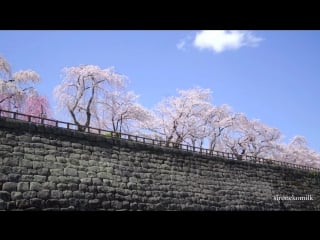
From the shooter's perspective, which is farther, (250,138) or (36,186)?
(250,138)

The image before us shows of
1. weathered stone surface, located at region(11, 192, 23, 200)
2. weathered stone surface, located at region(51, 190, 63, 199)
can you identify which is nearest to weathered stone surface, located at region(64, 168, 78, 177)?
weathered stone surface, located at region(51, 190, 63, 199)

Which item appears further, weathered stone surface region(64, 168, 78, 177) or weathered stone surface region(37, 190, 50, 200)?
weathered stone surface region(64, 168, 78, 177)

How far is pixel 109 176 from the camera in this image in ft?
29.2

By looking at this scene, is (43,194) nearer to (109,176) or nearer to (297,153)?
(109,176)

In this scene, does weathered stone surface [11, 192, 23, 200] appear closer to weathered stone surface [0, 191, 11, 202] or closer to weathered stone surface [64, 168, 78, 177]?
weathered stone surface [0, 191, 11, 202]

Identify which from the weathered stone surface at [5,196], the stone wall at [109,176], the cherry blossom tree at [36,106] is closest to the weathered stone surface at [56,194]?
the stone wall at [109,176]

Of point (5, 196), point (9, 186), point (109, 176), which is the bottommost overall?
point (5, 196)

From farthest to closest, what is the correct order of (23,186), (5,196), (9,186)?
(23,186) < (9,186) < (5,196)

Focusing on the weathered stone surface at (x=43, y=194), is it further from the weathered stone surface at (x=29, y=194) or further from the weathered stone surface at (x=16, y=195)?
the weathered stone surface at (x=16, y=195)

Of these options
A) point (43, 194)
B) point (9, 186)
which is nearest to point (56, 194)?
point (43, 194)

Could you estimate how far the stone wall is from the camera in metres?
7.30
